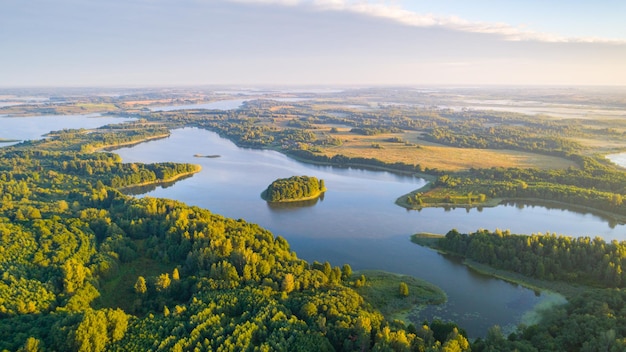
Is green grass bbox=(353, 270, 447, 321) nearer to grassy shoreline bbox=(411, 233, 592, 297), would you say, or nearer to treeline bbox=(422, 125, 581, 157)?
grassy shoreline bbox=(411, 233, 592, 297)

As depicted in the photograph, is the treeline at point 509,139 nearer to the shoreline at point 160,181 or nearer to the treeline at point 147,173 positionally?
the shoreline at point 160,181

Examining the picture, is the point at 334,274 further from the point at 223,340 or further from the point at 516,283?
the point at 516,283

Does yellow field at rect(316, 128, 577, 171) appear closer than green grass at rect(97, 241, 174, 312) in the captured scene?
No

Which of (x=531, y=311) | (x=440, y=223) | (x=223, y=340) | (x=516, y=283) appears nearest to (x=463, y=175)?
(x=440, y=223)

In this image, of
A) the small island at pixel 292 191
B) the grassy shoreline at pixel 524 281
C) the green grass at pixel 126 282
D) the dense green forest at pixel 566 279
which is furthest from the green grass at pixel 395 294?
the small island at pixel 292 191

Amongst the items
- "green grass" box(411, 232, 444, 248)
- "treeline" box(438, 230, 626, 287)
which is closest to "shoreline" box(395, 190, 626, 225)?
"green grass" box(411, 232, 444, 248)

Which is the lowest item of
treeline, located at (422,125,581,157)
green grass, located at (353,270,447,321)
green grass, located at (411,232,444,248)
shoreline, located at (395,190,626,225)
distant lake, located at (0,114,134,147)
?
green grass, located at (353,270,447,321)
